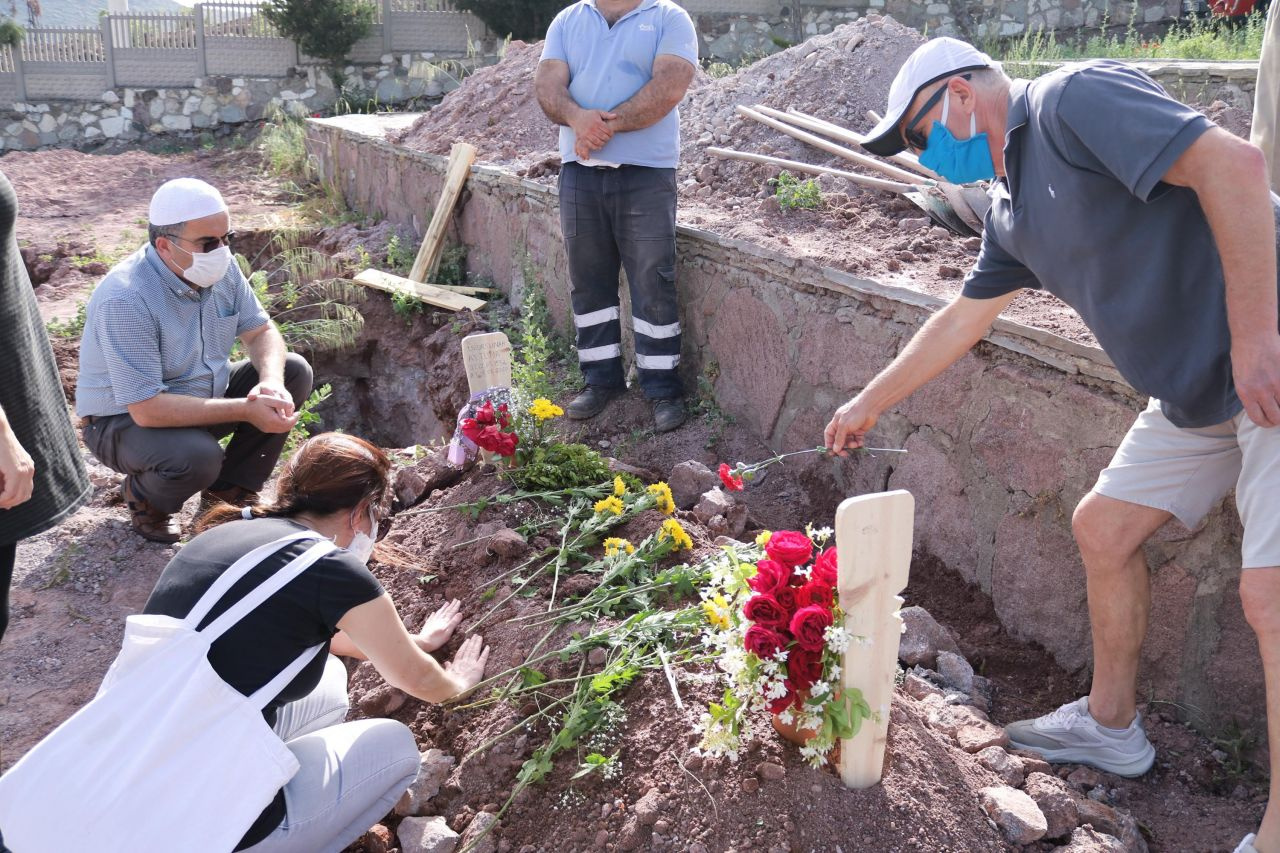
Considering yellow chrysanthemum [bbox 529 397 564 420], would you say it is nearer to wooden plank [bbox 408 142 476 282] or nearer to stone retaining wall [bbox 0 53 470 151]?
wooden plank [bbox 408 142 476 282]

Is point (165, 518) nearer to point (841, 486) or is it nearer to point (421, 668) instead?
point (421, 668)

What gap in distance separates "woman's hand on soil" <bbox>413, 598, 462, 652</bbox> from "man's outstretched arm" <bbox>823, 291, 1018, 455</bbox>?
4.22 ft

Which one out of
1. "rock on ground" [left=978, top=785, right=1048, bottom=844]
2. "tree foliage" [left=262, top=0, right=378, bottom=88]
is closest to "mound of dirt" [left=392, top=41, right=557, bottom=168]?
"rock on ground" [left=978, top=785, right=1048, bottom=844]

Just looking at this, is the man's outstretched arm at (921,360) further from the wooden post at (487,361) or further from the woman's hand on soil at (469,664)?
the wooden post at (487,361)

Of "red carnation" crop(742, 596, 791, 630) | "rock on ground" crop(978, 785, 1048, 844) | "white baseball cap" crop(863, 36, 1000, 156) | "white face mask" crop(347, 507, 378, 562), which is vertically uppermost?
"white baseball cap" crop(863, 36, 1000, 156)

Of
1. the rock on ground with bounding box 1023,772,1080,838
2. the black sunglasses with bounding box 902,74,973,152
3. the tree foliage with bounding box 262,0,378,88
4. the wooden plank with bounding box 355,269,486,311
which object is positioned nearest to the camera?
the rock on ground with bounding box 1023,772,1080,838

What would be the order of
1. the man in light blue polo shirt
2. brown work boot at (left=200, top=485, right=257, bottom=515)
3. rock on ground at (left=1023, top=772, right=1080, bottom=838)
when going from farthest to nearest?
the man in light blue polo shirt < brown work boot at (left=200, top=485, right=257, bottom=515) < rock on ground at (left=1023, top=772, right=1080, bottom=838)

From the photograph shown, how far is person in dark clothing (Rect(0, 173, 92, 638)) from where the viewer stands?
233 cm

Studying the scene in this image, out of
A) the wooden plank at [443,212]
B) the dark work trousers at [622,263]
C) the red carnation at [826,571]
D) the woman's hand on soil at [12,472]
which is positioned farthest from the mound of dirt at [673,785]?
the wooden plank at [443,212]

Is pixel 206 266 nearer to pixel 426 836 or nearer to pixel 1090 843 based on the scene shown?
pixel 426 836

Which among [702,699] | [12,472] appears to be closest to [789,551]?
[702,699]

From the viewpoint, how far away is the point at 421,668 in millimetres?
2520

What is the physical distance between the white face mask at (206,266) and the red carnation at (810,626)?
108 inches

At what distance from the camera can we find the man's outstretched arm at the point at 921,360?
8.58 ft
